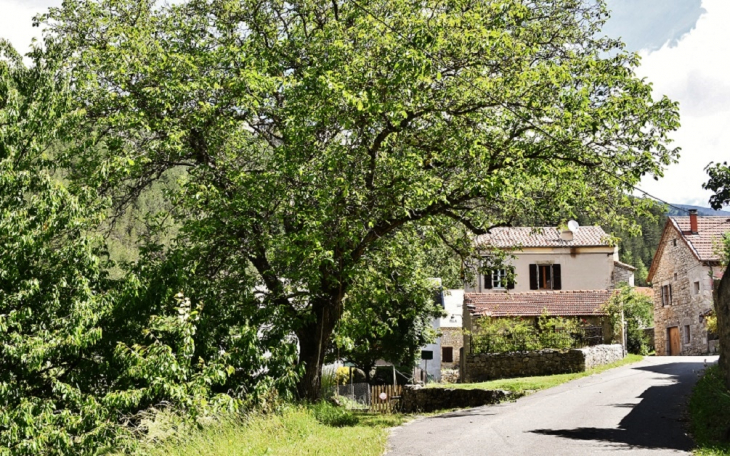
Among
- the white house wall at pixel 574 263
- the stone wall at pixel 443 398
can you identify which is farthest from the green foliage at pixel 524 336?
the white house wall at pixel 574 263

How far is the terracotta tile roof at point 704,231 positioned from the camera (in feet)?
135

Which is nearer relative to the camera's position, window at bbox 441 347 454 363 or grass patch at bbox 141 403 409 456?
grass patch at bbox 141 403 409 456

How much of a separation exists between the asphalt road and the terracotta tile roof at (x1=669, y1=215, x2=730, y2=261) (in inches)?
954

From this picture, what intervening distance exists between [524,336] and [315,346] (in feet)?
47.0

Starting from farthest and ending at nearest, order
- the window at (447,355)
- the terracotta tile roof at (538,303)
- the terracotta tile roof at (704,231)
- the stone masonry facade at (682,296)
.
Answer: the window at (447,355), the terracotta tile roof at (704,231), the stone masonry facade at (682,296), the terracotta tile roof at (538,303)

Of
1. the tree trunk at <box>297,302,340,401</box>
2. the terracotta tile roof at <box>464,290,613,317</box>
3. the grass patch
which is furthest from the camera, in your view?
the terracotta tile roof at <box>464,290,613,317</box>

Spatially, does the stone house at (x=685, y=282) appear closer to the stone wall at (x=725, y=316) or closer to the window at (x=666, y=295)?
the window at (x=666, y=295)

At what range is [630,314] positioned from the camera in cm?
4225

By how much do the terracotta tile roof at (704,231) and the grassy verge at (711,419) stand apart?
92.2 feet

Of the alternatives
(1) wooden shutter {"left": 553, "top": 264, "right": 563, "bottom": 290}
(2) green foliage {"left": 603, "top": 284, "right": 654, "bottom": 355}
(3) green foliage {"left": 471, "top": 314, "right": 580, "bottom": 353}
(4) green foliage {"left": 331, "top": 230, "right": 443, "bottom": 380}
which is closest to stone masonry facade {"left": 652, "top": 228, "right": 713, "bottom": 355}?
(2) green foliage {"left": 603, "top": 284, "right": 654, "bottom": 355}

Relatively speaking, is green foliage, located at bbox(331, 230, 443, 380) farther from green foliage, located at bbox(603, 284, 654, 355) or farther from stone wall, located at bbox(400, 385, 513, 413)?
green foliage, located at bbox(603, 284, 654, 355)

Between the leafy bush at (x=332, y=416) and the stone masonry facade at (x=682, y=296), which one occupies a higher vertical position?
the stone masonry facade at (x=682, y=296)

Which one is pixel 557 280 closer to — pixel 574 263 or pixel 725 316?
pixel 574 263

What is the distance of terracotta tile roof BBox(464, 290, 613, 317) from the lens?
32.9m
